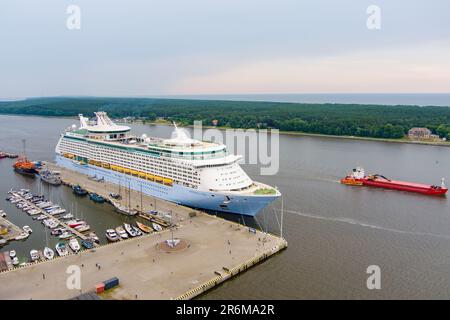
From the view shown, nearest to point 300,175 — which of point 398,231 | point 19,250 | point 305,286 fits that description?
point 398,231

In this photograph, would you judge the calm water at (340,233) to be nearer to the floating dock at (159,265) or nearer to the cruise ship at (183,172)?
the floating dock at (159,265)

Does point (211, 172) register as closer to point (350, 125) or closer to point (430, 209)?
point (430, 209)

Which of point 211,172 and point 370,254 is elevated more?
point 211,172

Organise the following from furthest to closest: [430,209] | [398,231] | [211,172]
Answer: [430,209]
[211,172]
[398,231]

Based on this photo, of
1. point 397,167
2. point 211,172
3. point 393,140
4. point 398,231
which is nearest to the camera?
point 398,231

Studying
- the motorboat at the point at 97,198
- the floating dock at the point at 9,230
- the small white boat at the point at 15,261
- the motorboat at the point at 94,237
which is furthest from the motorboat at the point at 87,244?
the motorboat at the point at 97,198
